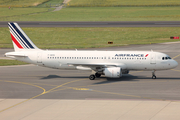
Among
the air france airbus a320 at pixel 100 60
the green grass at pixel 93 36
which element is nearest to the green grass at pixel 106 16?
the green grass at pixel 93 36

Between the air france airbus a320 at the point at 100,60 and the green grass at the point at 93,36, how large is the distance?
42.8 meters

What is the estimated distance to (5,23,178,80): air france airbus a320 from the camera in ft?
143

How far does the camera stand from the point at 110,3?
19838cm

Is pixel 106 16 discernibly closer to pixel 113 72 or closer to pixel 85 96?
pixel 113 72

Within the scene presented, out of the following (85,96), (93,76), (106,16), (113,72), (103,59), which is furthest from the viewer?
(106,16)

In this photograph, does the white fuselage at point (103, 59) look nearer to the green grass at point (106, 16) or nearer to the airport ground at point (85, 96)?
the airport ground at point (85, 96)

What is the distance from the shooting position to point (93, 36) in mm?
96062

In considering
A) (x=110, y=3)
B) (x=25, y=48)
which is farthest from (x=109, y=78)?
(x=110, y=3)

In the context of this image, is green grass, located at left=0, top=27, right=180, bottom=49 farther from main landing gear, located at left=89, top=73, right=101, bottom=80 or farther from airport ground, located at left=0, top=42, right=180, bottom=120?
main landing gear, located at left=89, top=73, right=101, bottom=80

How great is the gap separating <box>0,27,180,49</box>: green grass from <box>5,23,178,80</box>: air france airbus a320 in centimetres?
4285

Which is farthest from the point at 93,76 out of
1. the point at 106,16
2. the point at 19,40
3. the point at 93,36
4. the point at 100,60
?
the point at 106,16

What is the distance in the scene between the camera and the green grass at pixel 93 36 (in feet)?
296

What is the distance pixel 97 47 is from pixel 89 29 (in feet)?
83.3

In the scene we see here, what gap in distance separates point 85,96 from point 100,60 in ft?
36.8
